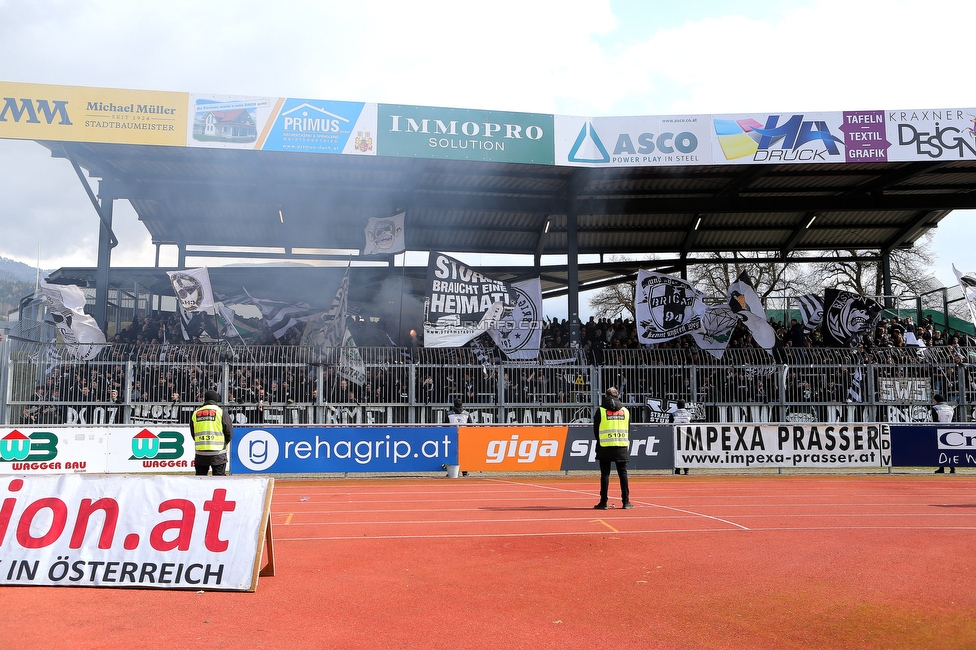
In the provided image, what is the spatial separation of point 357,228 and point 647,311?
10.8 metres

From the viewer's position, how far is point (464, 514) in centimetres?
1276

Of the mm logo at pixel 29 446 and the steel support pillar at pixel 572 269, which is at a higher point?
the steel support pillar at pixel 572 269

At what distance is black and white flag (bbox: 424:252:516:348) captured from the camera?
2378 cm

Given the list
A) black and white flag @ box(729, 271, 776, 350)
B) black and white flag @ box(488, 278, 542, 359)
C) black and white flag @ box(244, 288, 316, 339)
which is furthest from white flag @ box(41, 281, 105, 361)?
black and white flag @ box(729, 271, 776, 350)

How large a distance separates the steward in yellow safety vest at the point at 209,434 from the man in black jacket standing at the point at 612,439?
18.9 feet

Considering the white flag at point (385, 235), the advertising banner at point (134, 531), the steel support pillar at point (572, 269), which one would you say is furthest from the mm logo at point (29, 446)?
the steel support pillar at point (572, 269)

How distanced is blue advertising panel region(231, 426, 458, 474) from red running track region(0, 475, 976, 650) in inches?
211

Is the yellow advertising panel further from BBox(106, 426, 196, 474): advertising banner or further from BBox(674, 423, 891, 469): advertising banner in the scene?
BBox(674, 423, 891, 469): advertising banner

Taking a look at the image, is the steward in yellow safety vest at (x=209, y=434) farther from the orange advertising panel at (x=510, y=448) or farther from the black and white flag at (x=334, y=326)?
the black and white flag at (x=334, y=326)

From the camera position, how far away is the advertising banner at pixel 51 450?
16906 millimetres

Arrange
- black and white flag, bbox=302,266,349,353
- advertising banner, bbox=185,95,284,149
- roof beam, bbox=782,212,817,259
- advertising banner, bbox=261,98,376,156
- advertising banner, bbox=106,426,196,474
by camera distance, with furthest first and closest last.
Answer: roof beam, bbox=782,212,817,259
black and white flag, bbox=302,266,349,353
advertising banner, bbox=261,98,376,156
advertising banner, bbox=185,95,284,149
advertising banner, bbox=106,426,196,474

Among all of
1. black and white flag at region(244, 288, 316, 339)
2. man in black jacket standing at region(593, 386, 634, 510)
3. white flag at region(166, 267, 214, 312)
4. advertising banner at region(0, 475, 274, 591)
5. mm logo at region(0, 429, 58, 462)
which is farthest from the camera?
black and white flag at region(244, 288, 316, 339)

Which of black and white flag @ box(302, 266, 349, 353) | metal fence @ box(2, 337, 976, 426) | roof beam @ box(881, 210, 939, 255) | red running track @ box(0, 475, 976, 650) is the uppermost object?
roof beam @ box(881, 210, 939, 255)

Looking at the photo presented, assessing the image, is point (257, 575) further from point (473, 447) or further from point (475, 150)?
point (475, 150)
